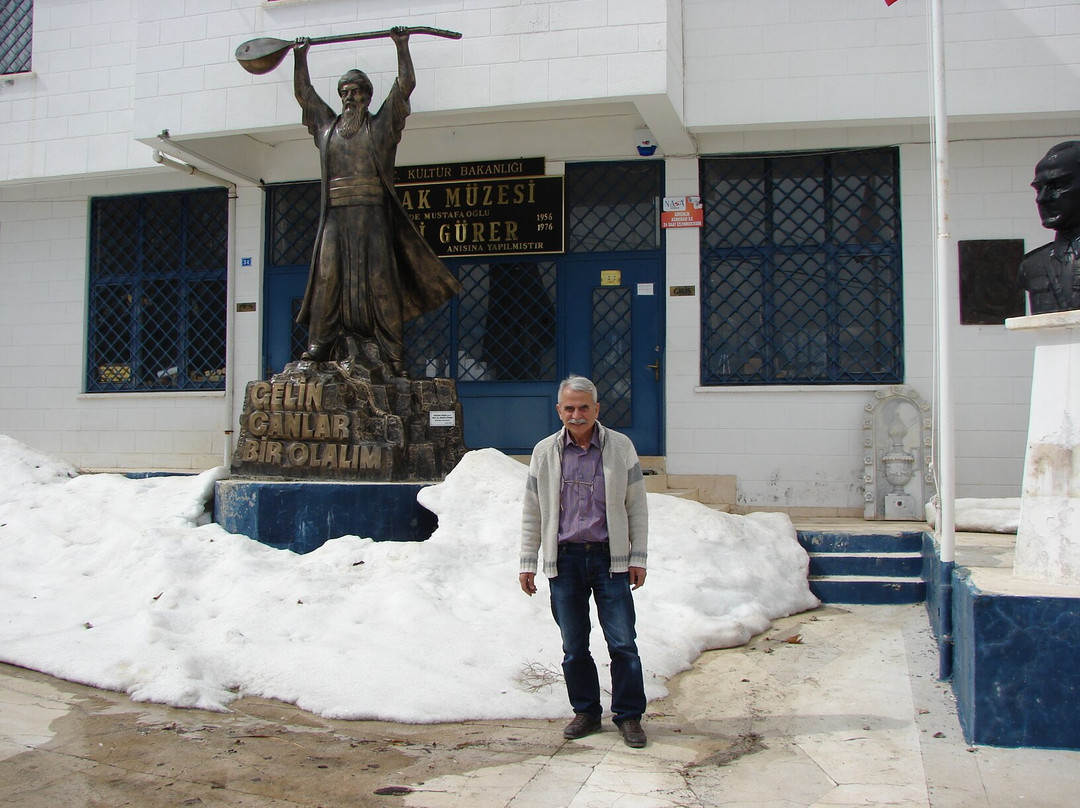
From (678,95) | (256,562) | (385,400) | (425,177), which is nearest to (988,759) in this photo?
(256,562)

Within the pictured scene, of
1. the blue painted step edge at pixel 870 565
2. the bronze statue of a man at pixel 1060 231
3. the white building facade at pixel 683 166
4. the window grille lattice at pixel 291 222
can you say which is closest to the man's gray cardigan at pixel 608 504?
the bronze statue of a man at pixel 1060 231

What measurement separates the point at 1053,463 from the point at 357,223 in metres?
4.84

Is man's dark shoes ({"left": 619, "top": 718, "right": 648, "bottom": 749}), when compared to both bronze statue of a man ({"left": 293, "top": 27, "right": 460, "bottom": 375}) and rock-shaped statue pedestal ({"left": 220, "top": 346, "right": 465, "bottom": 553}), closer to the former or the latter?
rock-shaped statue pedestal ({"left": 220, "top": 346, "right": 465, "bottom": 553})

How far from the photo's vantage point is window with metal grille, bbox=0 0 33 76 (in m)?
9.70

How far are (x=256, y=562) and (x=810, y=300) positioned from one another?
198 inches

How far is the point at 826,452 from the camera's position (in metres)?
7.96

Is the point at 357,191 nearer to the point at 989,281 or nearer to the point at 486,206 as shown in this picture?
the point at 486,206

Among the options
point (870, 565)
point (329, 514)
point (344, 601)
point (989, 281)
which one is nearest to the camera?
point (344, 601)

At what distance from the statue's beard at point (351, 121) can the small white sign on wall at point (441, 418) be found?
2.06 meters

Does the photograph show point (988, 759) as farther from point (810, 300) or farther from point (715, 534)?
point (810, 300)

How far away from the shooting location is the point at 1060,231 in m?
3.94

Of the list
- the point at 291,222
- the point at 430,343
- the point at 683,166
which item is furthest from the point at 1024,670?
the point at 291,222

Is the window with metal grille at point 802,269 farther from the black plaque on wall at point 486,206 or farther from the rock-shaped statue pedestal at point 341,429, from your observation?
the rock-shaped statue pedestal at point 341,429

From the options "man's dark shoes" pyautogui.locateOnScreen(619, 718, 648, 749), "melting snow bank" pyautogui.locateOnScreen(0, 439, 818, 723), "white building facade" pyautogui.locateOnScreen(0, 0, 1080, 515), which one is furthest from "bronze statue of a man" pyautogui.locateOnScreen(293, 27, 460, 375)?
"man's dark shoes" pyautogui.locateOnScreen(619, 718, 648, 749)
